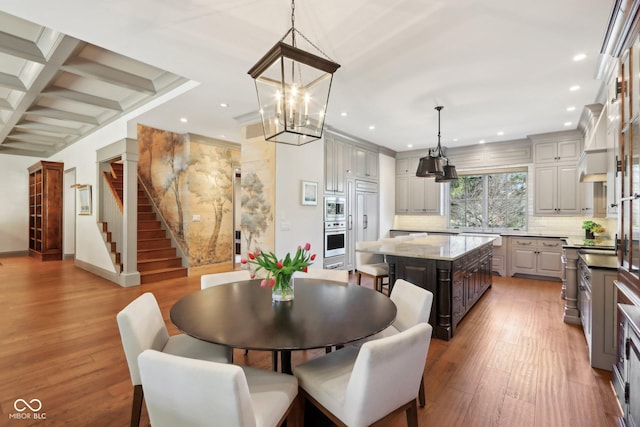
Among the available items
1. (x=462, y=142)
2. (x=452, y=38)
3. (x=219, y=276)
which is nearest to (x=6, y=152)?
(x=219, y=276)

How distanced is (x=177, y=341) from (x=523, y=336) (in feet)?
10.9

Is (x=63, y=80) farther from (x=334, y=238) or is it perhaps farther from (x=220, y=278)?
(x=334, y=238)

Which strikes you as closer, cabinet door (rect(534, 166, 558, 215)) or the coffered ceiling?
the coffered ceiling

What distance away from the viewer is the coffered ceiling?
3076 millimetres

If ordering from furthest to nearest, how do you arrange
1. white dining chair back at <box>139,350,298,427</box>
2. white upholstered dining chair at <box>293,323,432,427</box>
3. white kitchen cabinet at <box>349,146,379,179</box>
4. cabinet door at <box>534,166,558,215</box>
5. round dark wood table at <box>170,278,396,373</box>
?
white kitchen cabinet at <box>349,146,379,179</box> → cabinet door at <box>534,166,558,215</box> → round dark wood table at <box>170,278,396,373</box> → white upholstered dining chair at <box>293,323,432,427</box> → white dining chair back at <box>139,350,298,427</box>

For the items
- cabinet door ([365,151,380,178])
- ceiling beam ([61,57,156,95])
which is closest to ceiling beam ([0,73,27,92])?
ceiling beam ([61,57,156,95])

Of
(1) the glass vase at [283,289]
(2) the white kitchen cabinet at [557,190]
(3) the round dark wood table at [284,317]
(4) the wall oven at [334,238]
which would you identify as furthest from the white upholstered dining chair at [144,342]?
(2) the white kitchen cabinet at [557,190]

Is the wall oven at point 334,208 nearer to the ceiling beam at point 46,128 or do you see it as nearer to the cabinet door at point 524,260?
the cabinet door at point 524,260

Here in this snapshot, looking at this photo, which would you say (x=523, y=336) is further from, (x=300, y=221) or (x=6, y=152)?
(x=6, y=152)

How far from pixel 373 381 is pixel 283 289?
2.69 ft

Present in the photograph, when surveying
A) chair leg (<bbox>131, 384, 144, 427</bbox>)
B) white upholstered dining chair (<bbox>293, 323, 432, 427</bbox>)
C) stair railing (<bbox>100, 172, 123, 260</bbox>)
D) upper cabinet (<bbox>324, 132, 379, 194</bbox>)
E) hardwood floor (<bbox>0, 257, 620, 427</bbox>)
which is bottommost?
hardwood floor (<bbox>0, 257, 620, 427</bbox>)

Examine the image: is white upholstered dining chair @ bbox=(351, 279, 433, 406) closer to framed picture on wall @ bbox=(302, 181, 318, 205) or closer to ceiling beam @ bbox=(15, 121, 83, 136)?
framed picture on wall @ bbox=(302, 181, 318, 205)

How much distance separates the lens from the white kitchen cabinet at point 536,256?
5.55 metres

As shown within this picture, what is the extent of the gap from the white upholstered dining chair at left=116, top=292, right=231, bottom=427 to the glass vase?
1.45 ft
